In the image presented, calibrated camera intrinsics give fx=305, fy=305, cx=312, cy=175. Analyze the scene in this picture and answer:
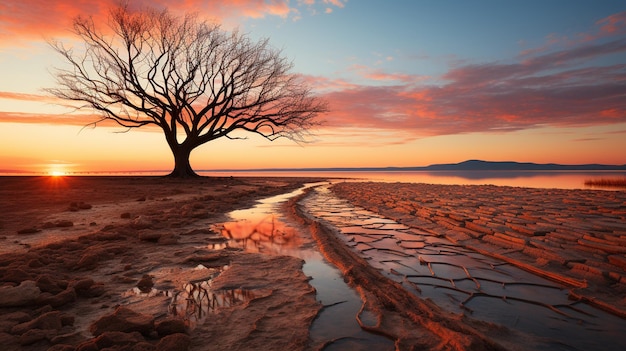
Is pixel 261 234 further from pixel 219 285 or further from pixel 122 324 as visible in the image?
pixel 122 324

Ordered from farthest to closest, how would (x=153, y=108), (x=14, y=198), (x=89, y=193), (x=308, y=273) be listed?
(x=153, y=108) < (x=89, y=193) < (x=14, y=198) < (x=308, y=273)

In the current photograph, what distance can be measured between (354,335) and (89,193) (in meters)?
13.6

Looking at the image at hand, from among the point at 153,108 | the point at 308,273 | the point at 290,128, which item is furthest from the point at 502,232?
the point at 153,108

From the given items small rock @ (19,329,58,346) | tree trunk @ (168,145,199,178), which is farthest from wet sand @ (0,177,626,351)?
tree trunk @ (168,145,199,178)

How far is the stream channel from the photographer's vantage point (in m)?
2.27

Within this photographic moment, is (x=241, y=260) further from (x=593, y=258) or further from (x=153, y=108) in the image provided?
(x=153, y=108)

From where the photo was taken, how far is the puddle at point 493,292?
7.61 feet

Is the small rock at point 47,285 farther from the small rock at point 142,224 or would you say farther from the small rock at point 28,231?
the small rock at point 28,231

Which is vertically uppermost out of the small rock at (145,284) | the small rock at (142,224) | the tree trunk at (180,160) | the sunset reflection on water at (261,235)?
the tree trunk at (180,160)

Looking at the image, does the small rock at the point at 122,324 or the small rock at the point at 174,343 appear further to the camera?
the small rock at the point at 122,324

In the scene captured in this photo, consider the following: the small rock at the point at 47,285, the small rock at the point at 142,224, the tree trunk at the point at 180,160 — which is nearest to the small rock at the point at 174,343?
the small rock at the point at 47,285

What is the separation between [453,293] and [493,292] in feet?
1.36

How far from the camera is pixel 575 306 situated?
110 inches

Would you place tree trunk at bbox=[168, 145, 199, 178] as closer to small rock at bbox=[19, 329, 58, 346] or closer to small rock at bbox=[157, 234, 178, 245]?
small rock at bbox=[157, 234, 178, 245]
